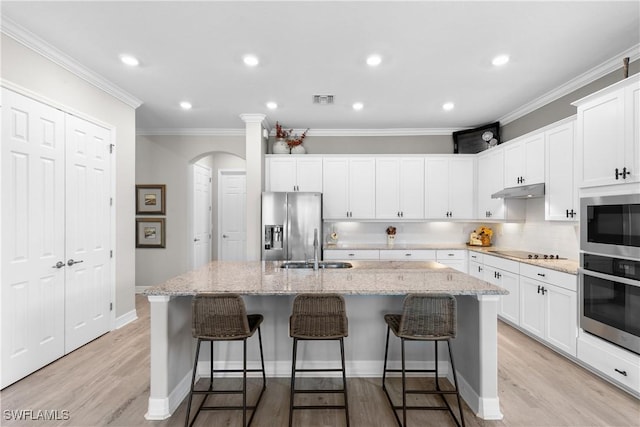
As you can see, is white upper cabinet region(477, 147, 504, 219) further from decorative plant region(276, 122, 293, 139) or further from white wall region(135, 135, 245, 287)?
white wall region(135, 135, 245, 287)

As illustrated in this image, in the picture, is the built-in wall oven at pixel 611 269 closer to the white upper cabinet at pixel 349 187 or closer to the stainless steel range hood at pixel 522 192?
the stainless steel range hood at pixel 522 192

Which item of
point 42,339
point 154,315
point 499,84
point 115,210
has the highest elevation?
point 499,84

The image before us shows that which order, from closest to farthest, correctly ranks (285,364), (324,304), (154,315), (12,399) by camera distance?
(324,304)
(154,315)
(12,399)
(285,364)

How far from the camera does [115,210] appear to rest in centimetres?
366

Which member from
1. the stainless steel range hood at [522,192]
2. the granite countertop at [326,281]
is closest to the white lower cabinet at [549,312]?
the stainless steel range hood at [522,192]

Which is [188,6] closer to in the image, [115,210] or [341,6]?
[341,6]

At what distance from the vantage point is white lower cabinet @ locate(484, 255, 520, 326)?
3605mm

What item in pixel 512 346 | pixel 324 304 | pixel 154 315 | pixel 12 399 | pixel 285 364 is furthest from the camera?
pixel 512 346

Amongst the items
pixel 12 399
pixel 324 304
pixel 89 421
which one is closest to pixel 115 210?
pixel 12 399

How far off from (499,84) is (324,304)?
10.3 feet

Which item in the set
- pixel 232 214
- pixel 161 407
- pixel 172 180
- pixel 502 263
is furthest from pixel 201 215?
pixel 502 263

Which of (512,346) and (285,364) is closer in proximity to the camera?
(285,364)

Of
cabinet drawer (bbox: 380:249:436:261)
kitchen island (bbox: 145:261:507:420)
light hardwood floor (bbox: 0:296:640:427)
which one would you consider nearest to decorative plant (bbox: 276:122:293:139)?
cabinet drawer (bbox: 380:249:436:261)

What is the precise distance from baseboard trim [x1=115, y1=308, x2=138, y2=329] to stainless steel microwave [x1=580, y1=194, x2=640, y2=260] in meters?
4.85
